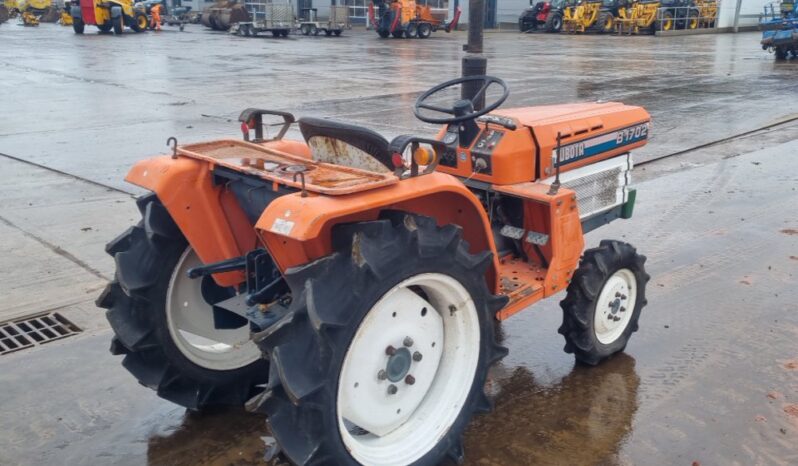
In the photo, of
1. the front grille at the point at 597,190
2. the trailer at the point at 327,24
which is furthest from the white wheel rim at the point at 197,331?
the trailer at the point at 327,24

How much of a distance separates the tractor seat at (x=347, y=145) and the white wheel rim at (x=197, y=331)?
71 centimetres

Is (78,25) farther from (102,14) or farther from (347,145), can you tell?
(347,145)

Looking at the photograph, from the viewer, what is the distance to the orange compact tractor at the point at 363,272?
245cm

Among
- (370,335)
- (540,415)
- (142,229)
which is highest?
(142,229)

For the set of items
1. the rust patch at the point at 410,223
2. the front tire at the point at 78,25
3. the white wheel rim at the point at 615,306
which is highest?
Result: the front tire at the point at 78,25

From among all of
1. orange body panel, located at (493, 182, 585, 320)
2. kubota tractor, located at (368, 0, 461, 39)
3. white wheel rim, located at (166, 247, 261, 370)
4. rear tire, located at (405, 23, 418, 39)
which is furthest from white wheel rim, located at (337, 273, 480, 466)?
rear tire, located at (405, 23, 418, 39)

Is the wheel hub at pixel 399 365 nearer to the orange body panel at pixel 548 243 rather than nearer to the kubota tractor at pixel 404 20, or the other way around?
the orange body panel at pixel 548 243

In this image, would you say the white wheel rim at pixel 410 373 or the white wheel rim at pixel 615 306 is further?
the white wheel rim at pixel 615 306

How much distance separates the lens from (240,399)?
Answer: 3.44 m

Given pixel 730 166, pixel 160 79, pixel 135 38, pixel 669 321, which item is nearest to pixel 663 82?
pixel 730 166

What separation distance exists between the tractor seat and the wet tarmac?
47.3 inches

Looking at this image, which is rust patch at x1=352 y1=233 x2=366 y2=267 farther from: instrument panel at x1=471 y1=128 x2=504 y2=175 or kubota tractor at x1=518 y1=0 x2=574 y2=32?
kubota tractor at x1=518 y1=0 x2=574 y2=32

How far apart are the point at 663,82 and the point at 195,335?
47.7ft

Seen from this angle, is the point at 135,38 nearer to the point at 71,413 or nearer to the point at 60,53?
the point at 60,53
